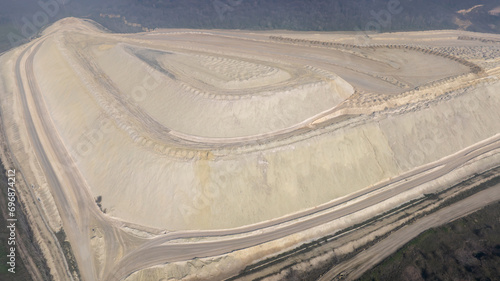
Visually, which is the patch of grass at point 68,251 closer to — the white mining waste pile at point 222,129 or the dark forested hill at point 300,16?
the white mining waste pile at point 222,129

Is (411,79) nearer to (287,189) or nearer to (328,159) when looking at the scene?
(328,159)

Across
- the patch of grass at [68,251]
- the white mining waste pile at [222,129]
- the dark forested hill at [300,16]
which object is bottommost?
the patch of grass at [68,251]

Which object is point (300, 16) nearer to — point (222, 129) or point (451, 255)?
point (222, 129)

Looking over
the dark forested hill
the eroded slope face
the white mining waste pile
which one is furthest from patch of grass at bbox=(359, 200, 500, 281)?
the dark forested hill

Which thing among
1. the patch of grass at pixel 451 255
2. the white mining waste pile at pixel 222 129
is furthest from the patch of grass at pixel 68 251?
the patch of grass at pixel 451 255

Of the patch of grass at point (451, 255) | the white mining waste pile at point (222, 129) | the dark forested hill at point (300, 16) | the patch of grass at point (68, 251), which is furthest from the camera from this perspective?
the dark forested hill at point (300, 16)

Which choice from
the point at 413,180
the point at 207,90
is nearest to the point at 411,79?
the point at 413,180

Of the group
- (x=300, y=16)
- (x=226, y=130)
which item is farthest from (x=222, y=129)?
(x=300, y=16)

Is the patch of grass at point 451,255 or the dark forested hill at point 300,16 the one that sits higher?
the dark forested hill at point 300,16
